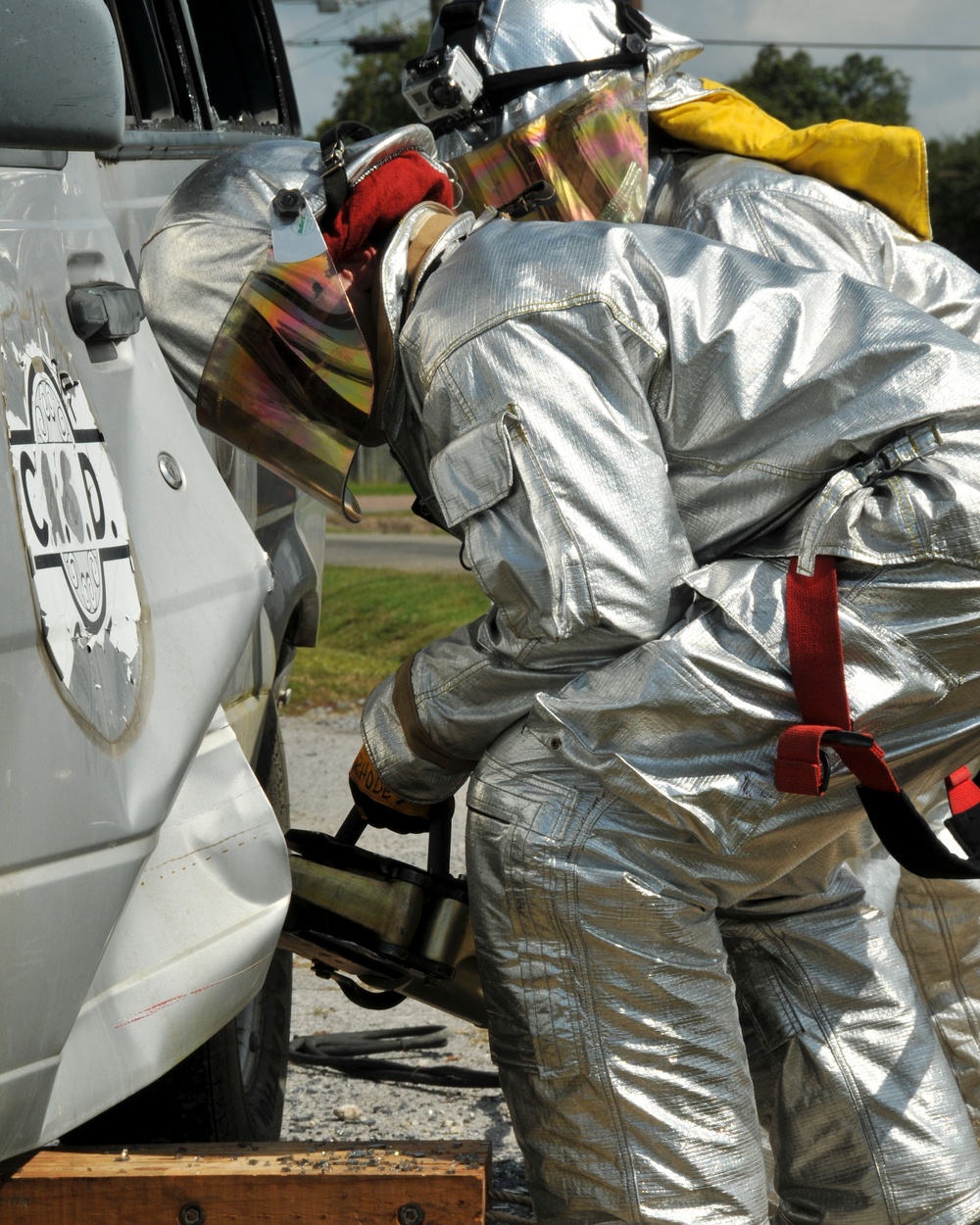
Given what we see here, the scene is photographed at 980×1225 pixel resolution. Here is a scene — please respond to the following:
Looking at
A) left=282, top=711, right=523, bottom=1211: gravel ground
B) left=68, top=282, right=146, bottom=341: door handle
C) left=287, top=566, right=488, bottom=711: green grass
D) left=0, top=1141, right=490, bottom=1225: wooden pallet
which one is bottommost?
left=287, top=566, right=488, bottom=711: green grass

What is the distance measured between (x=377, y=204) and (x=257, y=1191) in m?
1.33

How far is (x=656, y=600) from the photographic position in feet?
6.28

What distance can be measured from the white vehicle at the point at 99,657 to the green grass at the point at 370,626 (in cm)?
493

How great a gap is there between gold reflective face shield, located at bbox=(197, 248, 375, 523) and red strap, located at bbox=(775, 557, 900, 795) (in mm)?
682

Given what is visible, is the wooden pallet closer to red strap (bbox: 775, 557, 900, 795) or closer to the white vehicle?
the white vehicle

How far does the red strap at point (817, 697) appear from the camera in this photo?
1.87m

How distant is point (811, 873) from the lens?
2273mm

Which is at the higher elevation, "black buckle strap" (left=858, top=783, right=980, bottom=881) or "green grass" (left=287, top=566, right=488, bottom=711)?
"black buckle strap" (left=858, top=783, right=980, bottom=881)

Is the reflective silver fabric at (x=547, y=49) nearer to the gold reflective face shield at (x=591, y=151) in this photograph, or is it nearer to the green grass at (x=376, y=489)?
the gold reflective face shield at (x=591, y=151)

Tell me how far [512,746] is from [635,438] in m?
0.47

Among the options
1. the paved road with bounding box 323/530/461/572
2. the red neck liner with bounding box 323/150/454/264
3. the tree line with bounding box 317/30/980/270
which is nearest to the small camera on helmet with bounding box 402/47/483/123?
the red neck liner with bounding box 323/150/454/264

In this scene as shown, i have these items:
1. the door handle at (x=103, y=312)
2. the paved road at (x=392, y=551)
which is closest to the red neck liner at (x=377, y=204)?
the door handle at (x=103, y=312)

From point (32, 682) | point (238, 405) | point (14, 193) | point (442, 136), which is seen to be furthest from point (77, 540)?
point (442, 136)

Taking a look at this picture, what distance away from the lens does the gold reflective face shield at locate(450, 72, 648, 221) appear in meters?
3.11
